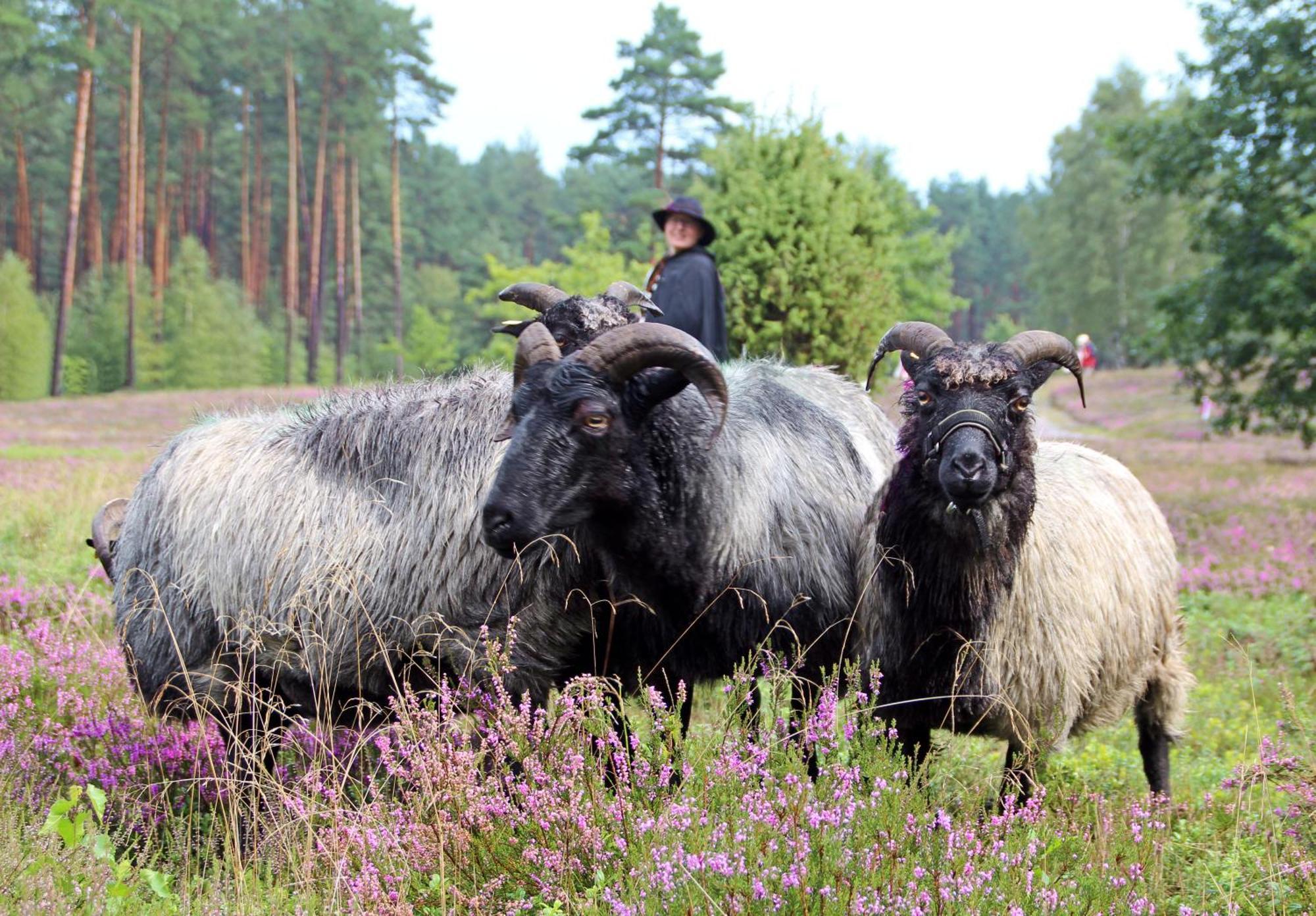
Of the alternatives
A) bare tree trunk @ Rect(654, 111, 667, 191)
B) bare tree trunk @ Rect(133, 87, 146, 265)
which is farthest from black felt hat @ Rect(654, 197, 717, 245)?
bare tree trunk @ Rect(133, 87, 146, 265)

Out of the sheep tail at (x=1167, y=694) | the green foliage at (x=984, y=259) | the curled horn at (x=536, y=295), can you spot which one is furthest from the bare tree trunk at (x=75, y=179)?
the green foliage at (x=984, y=259)

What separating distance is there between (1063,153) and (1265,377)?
46487 millimetres

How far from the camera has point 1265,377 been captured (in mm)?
14797

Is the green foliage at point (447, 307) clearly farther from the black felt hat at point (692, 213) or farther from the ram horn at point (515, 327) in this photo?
the ram horn at point (515, 327)

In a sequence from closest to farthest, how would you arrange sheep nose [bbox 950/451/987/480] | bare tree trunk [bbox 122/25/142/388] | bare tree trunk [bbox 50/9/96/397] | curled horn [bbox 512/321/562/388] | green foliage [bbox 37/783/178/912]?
green foliage [bbox 37/783/178/912]
sheep nose [bbox 950/451/987/480]
curled horn [bbox 512/321/562/388]
bare tree trunk [bbox 50/9/96/397]
bare tree trunk [bbox 122/25/142/388]

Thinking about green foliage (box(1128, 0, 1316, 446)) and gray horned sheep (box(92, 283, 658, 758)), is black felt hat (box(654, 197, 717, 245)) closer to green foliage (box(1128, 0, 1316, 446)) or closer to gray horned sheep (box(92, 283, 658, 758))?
gray horned sheep (box(92, 283, 658, 758))

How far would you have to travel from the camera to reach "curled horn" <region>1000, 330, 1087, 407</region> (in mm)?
4344

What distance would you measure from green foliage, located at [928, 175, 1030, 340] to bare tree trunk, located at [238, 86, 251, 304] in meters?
71.9

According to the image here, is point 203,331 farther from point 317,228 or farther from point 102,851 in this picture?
point 102,851

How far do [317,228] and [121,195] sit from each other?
26.6 ft

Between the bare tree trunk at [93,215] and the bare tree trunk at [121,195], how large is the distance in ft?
2.22

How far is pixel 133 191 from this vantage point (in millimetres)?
40000

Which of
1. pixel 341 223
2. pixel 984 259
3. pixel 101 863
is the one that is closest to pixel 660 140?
pixel 341 223

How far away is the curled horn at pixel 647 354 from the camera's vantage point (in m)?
4.09
